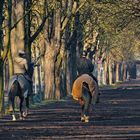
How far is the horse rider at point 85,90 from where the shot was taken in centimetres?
2534

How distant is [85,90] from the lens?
25656mm

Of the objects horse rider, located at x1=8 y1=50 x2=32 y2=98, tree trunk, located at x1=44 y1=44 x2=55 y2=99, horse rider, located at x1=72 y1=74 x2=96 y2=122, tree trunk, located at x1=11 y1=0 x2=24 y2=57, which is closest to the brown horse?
horse rider, located at x1=72 y1=74 x2=96 y2=122

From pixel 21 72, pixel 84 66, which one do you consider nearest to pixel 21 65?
pixel 21 72

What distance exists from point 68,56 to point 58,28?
12353 mm

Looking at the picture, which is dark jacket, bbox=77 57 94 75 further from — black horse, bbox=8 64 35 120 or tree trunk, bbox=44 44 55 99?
tree trunk, bbox=44 44 55 99

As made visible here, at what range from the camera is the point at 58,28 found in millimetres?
51062

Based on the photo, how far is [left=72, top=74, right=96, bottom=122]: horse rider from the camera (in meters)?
25.3

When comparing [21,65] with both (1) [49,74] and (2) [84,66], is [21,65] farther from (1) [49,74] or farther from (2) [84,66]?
(1) [49,74]

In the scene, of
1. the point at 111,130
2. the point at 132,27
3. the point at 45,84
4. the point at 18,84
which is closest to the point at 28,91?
the point at 18,84

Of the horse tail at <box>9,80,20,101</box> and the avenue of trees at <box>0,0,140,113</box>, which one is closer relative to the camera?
the horse tail at <box>9,80,20,101</box>

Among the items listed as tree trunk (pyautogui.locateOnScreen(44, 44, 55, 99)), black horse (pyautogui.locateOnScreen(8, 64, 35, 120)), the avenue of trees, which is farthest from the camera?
tree trunk (pyautogui.locateOnScreen(44, 44, 55, 99))

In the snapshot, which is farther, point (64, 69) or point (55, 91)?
point (64, 69)

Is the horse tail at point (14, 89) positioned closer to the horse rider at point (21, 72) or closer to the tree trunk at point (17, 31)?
the horse rider at point (21, 72)

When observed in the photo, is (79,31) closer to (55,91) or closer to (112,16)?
(112,16)
